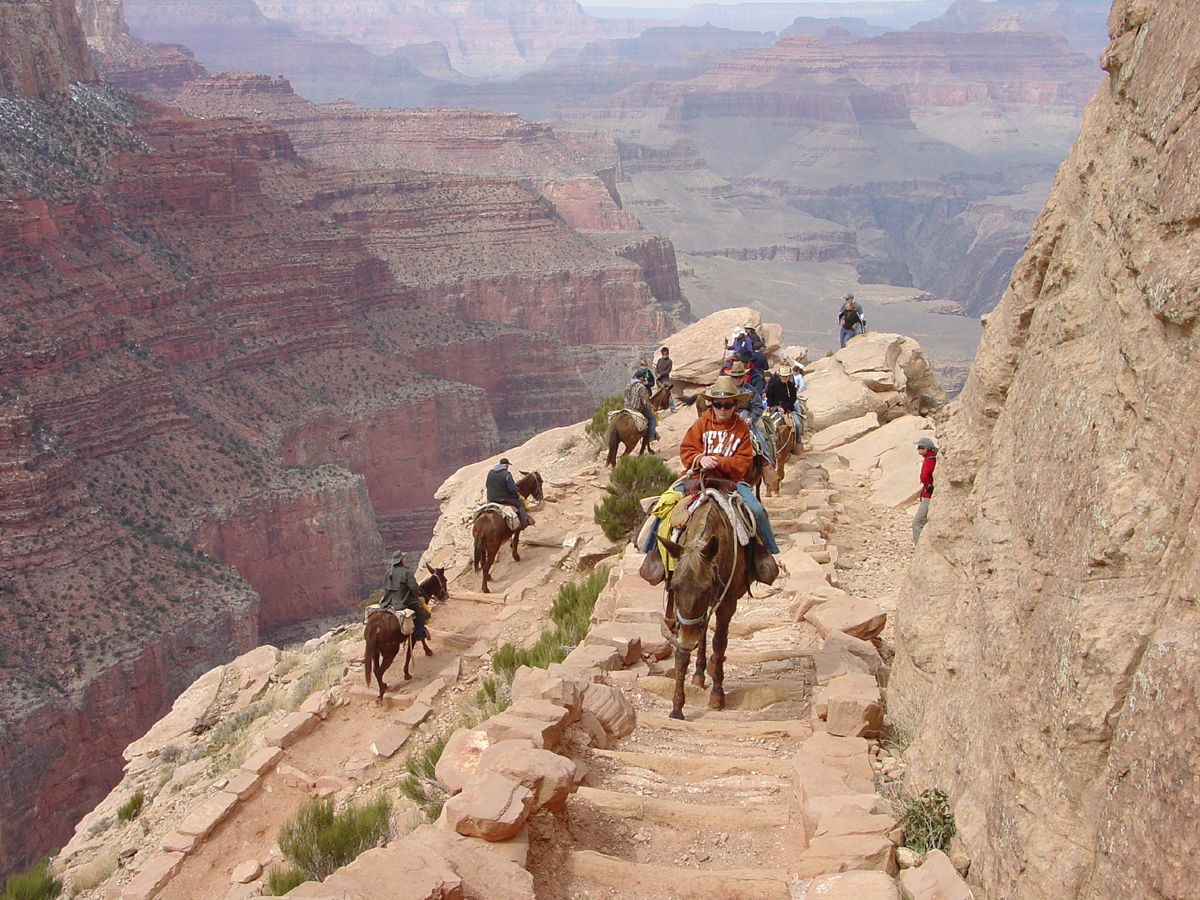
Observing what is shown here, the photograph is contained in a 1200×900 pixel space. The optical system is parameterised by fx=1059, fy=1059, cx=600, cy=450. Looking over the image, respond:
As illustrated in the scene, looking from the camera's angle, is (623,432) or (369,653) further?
(623,432)

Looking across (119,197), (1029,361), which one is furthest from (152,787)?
(119,197)

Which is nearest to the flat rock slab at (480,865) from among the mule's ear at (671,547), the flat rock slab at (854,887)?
the flat rock slab at (854,887)

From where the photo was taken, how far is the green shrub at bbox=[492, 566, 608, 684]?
13984 millimetres

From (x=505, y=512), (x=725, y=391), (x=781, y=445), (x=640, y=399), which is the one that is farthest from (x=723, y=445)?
(x=640, y=399)

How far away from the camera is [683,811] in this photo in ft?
26.8

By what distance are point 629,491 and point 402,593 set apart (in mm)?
6165

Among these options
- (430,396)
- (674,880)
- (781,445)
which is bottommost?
(430,396)

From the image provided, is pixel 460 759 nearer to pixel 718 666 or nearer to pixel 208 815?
pixel 718 666

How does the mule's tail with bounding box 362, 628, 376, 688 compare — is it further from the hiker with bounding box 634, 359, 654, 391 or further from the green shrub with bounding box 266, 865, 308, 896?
the hiker with bounding box 634, 359, 654, 391

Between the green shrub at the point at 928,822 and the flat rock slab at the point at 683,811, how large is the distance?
99cm

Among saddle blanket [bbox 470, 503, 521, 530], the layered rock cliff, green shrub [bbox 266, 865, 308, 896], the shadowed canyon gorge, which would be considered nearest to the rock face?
the shadowed canyon gorge

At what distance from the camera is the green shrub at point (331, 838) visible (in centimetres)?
1027

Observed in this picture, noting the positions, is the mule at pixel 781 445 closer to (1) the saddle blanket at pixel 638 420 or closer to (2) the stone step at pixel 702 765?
(1) the saddle blanket at pixel 638 420

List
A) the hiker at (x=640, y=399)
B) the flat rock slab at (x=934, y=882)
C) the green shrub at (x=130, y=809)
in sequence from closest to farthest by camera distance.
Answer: the flat rock slab at (x=934, y=882), the green shrub at (x=130, y=809), the hiker at (x=640, y=399)
